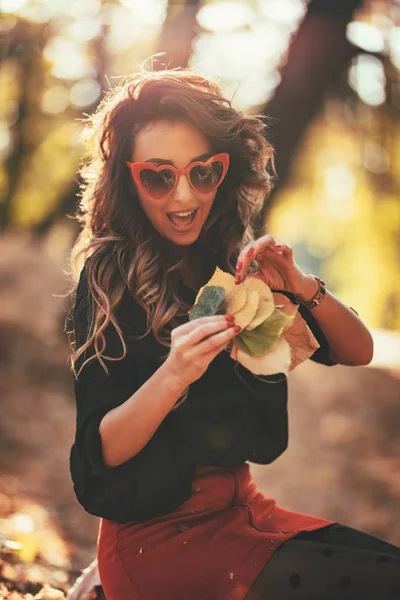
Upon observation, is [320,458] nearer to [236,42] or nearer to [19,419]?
[19,419]

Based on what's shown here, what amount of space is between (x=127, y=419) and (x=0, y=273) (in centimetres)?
772

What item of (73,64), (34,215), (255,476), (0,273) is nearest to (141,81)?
(255,476)

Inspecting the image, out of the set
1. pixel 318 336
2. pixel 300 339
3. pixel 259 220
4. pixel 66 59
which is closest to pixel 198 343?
pixel 300 339

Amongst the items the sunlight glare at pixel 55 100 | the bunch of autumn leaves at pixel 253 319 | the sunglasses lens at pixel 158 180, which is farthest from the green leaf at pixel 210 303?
the sunlight glare at pixel 55 100

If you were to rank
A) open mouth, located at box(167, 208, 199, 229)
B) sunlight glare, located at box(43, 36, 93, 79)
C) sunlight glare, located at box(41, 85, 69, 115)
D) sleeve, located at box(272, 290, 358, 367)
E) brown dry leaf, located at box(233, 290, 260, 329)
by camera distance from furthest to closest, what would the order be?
sunlight glare, located at box(41, 85, 69, 115) → sunlight glare, located at box(43, 36, 93, 79) → sleeve, located at box(272, 290, 358, 367) → open mouth, located at box(167, 208, 199, 229) → brown dry leaf, located at box(233, 290, 260, 329)

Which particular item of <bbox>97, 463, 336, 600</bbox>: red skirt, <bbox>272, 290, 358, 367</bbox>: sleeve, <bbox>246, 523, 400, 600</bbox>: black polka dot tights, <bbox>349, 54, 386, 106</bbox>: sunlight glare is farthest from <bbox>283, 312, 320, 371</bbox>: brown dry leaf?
<bbox>349, 54, 386, 106</bbox>: sunlight glare

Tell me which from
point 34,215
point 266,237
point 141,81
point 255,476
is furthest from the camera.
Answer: point 34,215

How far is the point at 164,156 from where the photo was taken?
220 cm

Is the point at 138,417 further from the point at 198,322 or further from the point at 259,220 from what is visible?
the point at 259,220

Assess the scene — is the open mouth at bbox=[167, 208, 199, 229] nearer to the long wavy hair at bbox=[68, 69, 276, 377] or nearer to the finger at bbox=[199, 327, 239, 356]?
the long wavy hair at bbox=[68, 69, 276, 377]

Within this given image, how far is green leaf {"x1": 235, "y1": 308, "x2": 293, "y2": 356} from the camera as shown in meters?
1.86

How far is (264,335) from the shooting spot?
6.12 ft

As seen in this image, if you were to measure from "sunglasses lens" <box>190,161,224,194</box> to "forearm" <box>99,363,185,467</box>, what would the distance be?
0.74 m

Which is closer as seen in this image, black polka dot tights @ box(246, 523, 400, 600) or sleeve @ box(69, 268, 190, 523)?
black polka dot tights @ box(246, 523, 400, 600)
